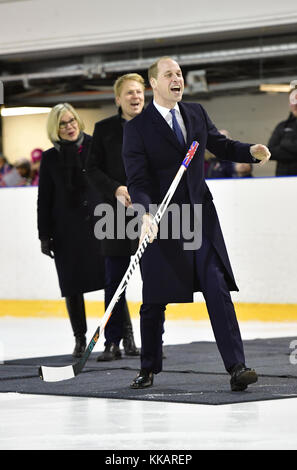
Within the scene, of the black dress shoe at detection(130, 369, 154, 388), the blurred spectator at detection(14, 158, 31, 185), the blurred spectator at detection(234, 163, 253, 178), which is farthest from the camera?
the blurred spectator at detection(14, 158, 31, 185)

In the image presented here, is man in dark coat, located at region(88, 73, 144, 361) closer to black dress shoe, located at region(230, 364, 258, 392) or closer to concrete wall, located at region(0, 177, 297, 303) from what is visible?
black dress shoe, located at region(230, 364, 258, 392)

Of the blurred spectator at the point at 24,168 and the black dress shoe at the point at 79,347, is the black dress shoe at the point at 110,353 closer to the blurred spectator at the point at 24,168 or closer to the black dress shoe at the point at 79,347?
the black dress shoe at the point at 79,347

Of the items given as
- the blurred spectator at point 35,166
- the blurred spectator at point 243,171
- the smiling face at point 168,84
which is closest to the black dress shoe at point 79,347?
the smiling face at point 168,84

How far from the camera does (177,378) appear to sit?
5.07 metres

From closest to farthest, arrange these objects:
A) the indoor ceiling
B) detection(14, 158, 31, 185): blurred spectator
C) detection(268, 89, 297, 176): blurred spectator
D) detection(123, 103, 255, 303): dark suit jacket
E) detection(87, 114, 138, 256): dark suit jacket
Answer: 1. detection(123, 103, 255, 303): dark suit jacket
2. detection(87, 114, 138, 256): dark suit jacket
3. detection(268, 89, 297, 176): blurred spectator
4. the indoor ceiling
5. detection(14, 158, 31, 185): blurred spectator

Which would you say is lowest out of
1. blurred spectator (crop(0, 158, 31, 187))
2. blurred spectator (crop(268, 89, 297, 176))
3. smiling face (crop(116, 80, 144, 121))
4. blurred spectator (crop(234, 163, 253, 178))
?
blurred spectator (crop(0, 158, 31, 187))

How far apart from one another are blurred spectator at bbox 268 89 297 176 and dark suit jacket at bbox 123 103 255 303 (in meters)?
4.11

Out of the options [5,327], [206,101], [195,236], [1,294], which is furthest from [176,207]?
[206,101]

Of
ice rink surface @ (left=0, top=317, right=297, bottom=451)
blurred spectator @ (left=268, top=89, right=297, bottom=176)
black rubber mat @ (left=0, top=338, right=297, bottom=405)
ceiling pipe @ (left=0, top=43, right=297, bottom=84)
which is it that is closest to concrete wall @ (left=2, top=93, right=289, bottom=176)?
ceiling pipe @ (left=0, top=43, right=297, bottom=84)

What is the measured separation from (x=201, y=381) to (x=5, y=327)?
358 centimetres

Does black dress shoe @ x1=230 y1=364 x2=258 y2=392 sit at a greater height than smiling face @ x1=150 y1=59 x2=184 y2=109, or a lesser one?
lesser

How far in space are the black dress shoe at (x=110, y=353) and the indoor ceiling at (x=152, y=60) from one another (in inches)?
176

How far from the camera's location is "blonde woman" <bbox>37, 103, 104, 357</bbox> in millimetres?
6293
